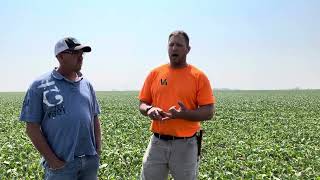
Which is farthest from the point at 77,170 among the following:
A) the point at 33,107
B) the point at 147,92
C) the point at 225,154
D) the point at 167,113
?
the point at 225,154

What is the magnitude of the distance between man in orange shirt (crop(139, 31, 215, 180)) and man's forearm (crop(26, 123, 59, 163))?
3.66 ft

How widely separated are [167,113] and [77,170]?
3.42 feet

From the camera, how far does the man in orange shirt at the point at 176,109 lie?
4.62 meters

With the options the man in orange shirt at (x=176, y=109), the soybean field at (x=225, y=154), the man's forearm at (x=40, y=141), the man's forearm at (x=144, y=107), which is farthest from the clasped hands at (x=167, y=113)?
the soybean field at (x=225, y=154)

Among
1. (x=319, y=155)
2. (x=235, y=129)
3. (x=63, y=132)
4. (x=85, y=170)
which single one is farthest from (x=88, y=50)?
(x=235, y=129)

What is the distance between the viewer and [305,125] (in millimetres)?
18844

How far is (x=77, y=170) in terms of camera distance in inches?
162

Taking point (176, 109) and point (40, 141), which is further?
point (176, 109)

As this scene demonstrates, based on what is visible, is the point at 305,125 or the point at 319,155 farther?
the point at 305,125

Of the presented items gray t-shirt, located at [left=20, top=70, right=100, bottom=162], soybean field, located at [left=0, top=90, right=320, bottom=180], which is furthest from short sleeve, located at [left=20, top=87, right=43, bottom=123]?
soybean field, located at [left=0, top=90, right=320, bottom=180]

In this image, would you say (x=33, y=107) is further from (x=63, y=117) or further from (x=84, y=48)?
(x=84, y=48)

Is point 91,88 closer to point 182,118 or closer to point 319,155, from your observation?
point 182,118

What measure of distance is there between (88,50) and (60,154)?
992 mm

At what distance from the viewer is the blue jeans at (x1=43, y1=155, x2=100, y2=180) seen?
A: 402cm
